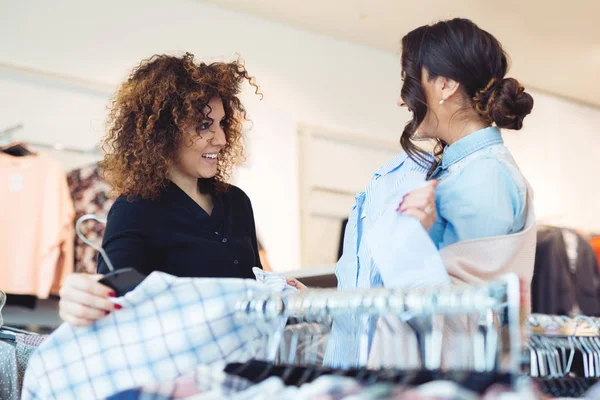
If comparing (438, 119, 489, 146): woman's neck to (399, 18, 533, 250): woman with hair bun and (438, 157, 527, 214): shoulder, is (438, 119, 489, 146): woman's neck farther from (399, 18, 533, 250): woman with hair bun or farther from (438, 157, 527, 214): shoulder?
(438, 157, 527, 214): shoulder

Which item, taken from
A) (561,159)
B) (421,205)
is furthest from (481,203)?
(561,159)

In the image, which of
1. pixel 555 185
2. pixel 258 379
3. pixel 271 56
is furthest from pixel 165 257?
pixel 555 185

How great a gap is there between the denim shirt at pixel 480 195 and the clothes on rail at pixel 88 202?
2551mm

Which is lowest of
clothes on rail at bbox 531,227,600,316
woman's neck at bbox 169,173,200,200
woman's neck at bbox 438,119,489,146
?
clothes on rail at bbox 531,227,600,316

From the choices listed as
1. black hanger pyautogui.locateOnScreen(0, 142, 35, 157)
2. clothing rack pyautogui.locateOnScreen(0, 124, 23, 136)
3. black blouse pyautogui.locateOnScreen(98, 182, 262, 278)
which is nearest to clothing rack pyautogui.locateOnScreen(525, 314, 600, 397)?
black blouse pyautogui.locateOnScreen(98, 182, 262, 278)

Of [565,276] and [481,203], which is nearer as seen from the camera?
[481,203]

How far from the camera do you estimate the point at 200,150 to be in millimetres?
1846

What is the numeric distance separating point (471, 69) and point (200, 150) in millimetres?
664

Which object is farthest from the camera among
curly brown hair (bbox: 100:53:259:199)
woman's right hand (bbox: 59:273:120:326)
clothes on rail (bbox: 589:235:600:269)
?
clothes on rail (bbox: 589:235:600:269)

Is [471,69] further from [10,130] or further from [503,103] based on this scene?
[10,130]

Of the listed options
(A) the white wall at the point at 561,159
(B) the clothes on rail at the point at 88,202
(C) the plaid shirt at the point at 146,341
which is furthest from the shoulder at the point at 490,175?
(A) the white wall at the point at 561,159

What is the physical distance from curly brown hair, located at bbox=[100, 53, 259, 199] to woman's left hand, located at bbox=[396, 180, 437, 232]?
2.12 feet

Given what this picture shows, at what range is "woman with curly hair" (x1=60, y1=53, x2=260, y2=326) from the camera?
1669 millimetres

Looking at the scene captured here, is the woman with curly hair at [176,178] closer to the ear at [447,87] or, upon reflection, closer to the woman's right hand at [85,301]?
the woman's right hand at [85,301]
